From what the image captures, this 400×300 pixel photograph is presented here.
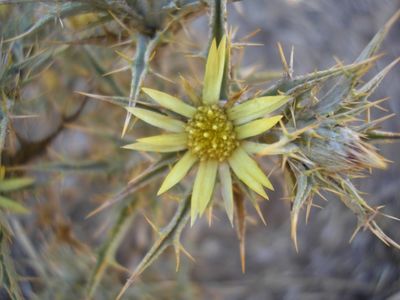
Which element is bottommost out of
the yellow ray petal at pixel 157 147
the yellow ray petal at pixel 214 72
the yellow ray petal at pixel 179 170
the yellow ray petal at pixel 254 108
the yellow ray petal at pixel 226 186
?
the yellow ray petal at pixel 226 186

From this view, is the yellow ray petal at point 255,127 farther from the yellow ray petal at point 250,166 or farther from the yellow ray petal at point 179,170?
the yellow ray petal at point 179,170

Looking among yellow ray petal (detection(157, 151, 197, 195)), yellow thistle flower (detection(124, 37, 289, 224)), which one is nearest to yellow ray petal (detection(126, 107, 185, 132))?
yellow thistle flower (detection(124, 37, 289, 224))

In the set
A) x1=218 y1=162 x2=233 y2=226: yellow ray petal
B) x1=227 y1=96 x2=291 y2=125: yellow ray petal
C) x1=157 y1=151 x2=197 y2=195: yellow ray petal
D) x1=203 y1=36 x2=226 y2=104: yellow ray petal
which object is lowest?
x1=218 y1=162 x2=233 y2=226: yellow ray petal

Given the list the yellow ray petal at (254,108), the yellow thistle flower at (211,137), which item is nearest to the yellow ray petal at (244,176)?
the yellow thistle flower at (211,137)

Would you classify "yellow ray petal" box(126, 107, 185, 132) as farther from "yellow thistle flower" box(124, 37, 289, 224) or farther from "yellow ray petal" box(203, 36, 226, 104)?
"yellow ray petal" box(203, 36, 226, 104)

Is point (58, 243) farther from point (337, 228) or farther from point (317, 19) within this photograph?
point (317, 19)

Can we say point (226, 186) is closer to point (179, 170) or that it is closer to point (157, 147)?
point (179, 170)
